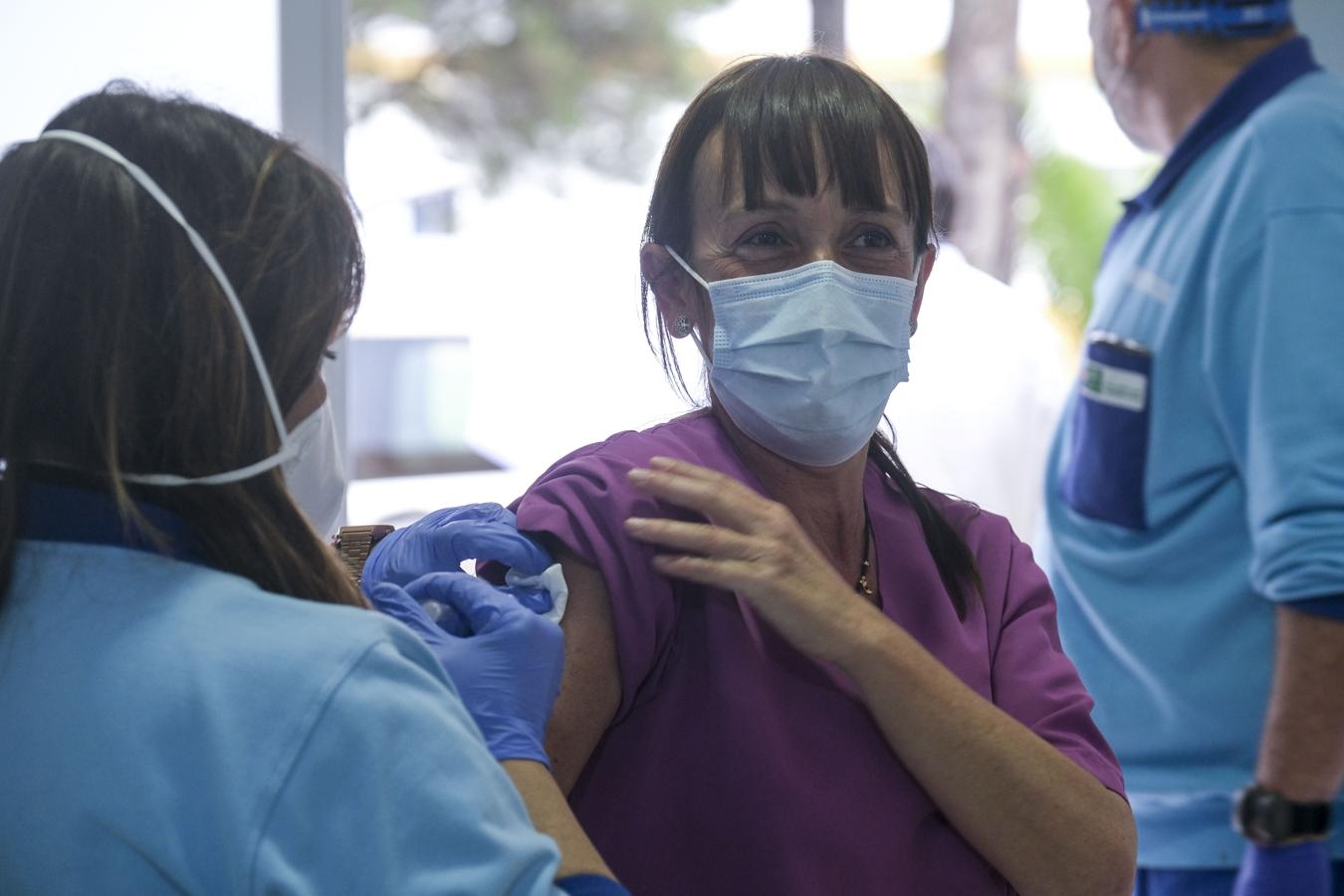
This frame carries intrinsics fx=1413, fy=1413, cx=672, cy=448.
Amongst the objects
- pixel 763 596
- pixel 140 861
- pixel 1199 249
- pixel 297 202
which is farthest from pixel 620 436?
pixel 1199 249

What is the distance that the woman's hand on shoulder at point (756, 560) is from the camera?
121 centimetres

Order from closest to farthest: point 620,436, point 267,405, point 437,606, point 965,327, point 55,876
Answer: point 55,876 → point 267,405 → point 437,606 → point 620,436 → point 965,327

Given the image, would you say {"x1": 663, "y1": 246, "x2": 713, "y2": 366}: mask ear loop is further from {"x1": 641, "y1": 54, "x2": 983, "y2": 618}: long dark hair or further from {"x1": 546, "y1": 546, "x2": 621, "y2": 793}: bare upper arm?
{"x1": 546, "y1": 546, "x2": 621, "y2": 793}: bare upper arm

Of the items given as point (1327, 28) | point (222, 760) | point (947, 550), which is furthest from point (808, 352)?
point (1327, 28)

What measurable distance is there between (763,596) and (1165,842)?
1005 mm

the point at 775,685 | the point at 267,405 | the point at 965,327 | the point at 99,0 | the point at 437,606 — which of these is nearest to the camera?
the point at 267,405

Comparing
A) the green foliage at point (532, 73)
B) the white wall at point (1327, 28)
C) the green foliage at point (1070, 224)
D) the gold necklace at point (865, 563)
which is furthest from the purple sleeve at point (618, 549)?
the green foliage at point (532, 73)

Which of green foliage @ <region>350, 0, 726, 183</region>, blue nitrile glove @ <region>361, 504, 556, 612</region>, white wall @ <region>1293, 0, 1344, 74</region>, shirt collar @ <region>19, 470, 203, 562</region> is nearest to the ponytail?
blue nitrile glove @ <region>361, 504, 556, 612</region>

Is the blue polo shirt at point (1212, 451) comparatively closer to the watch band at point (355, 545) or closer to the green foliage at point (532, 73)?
the watch band at point (355, 545)

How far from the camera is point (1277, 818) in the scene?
5.78 feet

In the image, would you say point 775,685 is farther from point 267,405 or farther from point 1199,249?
point 1199,249

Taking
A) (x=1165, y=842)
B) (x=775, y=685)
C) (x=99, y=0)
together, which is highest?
(x=99, y=0)

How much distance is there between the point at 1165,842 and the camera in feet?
6.28

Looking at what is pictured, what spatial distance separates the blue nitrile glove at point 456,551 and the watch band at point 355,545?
0.28 ft
